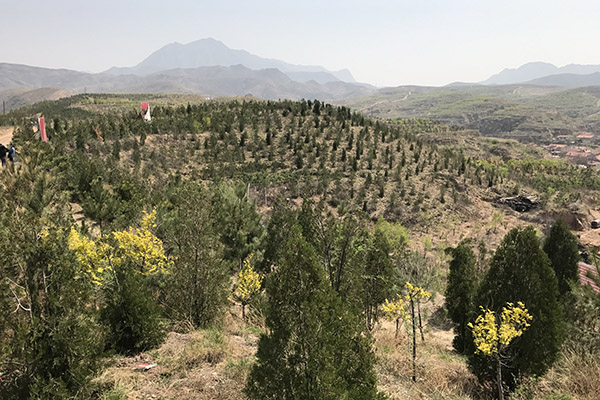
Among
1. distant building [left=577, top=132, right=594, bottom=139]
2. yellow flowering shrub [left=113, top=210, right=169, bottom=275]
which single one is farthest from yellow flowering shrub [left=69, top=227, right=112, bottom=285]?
distant building [left=577, top=132, right=594, bottom=139]

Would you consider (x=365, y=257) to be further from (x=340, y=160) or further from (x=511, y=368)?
(x=340, y=160)

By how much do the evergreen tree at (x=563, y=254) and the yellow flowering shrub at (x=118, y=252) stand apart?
20093mm

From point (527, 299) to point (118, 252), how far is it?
41.1ft

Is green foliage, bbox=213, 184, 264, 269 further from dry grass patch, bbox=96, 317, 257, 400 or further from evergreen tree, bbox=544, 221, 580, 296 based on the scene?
evergreen tree, bbox=544, 221, 580, 296

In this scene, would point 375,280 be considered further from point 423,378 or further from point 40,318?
Result: point 40,318

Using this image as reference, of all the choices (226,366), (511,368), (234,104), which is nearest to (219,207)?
(226,366)

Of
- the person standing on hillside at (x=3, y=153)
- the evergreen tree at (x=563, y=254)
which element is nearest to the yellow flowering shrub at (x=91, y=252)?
the person standing on hillside at (x=3, y=153)

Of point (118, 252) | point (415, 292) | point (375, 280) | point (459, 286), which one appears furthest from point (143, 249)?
point (459, 286)

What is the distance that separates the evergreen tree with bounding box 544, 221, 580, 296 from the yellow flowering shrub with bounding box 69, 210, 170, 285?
20.1 metres

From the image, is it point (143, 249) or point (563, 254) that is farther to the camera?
point (563, 254)

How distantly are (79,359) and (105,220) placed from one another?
16.6m

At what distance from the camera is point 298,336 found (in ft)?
16.5

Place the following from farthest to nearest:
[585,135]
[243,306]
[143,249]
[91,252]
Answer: [585,135], [243,306], [143,249], [91,252]

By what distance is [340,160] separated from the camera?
53.1m
